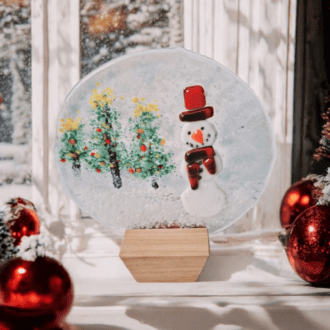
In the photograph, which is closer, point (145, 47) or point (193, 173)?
point (193, 173)

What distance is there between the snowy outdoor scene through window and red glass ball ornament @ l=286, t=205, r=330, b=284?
0.74 m

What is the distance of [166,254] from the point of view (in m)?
0.90

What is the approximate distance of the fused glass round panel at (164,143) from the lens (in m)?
0.94

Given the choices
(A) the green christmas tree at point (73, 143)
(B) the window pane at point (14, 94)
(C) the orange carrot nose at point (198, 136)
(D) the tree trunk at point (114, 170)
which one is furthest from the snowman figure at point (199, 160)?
(B) the window pane at point (14, 94)

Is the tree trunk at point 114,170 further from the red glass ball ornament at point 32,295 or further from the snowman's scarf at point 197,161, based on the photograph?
the red glass ball ornament at point 32,295

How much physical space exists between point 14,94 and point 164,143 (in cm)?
60

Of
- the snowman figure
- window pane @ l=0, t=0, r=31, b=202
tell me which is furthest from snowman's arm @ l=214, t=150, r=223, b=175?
window pane @ l=0, t=0, r=31, b=202

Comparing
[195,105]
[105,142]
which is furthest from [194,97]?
[105,142]

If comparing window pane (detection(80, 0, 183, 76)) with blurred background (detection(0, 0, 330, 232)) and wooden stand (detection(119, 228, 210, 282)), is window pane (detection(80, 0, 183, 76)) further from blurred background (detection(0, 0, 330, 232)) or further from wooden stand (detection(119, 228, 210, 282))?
wooden stand (detection(119, 228, 210, 282))

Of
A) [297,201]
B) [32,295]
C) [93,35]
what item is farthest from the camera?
[93,35]

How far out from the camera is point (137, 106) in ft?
3.16

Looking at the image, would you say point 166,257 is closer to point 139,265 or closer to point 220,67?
point 139,265

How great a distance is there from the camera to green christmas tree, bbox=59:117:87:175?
0.97 meters

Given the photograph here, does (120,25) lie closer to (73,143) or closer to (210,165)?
(73,143)
